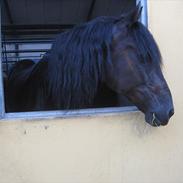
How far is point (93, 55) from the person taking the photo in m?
1.94

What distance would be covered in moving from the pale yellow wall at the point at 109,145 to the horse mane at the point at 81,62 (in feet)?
0.46

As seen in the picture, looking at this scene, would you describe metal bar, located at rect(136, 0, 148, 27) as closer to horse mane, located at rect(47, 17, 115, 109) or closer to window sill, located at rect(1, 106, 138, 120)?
horse mane, located at rect(47, 17, 115, 109)

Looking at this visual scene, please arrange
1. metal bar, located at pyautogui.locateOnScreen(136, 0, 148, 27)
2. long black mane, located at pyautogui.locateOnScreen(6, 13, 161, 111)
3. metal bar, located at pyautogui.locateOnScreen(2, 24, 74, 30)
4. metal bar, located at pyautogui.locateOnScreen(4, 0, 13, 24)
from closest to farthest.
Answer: long black mane, located at pyautogui.locateOnScreen(6, 13, 161, 111) < metal bar, located at pyautogui.locateOnScreen(136, 0, 148, 27) < metal bar, located at pyautogui.locateOnScreen(4, 0, 13, 24) < metal bar, located at pyautogui.locateOnScreen(2, 24, 74, 30)

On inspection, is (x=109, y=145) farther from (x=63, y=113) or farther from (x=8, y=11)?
(x=8, y=11)

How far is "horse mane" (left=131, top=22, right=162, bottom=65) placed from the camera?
185cm

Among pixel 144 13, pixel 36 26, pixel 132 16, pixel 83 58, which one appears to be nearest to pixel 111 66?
pixel 83 58

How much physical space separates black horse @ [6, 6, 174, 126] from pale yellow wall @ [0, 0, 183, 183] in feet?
0.54

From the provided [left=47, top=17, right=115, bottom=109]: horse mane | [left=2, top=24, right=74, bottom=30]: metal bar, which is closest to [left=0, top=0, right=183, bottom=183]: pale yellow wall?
[left=47, top=17, right=115, bottom=109]: horse mane

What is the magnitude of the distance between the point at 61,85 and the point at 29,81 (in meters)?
0.50

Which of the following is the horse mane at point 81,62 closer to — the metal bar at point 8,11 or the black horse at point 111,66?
the black horse at point 111,66

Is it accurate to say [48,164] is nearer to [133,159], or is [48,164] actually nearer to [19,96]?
[133,159]

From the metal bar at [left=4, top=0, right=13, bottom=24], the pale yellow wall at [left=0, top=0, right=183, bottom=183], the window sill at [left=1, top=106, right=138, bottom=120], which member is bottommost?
the pale yellow wall at [left=0, top=0, right=183, bottom=183]

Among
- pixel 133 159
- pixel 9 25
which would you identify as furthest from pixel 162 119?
pixel 9 25

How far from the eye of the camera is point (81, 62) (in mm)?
1933
